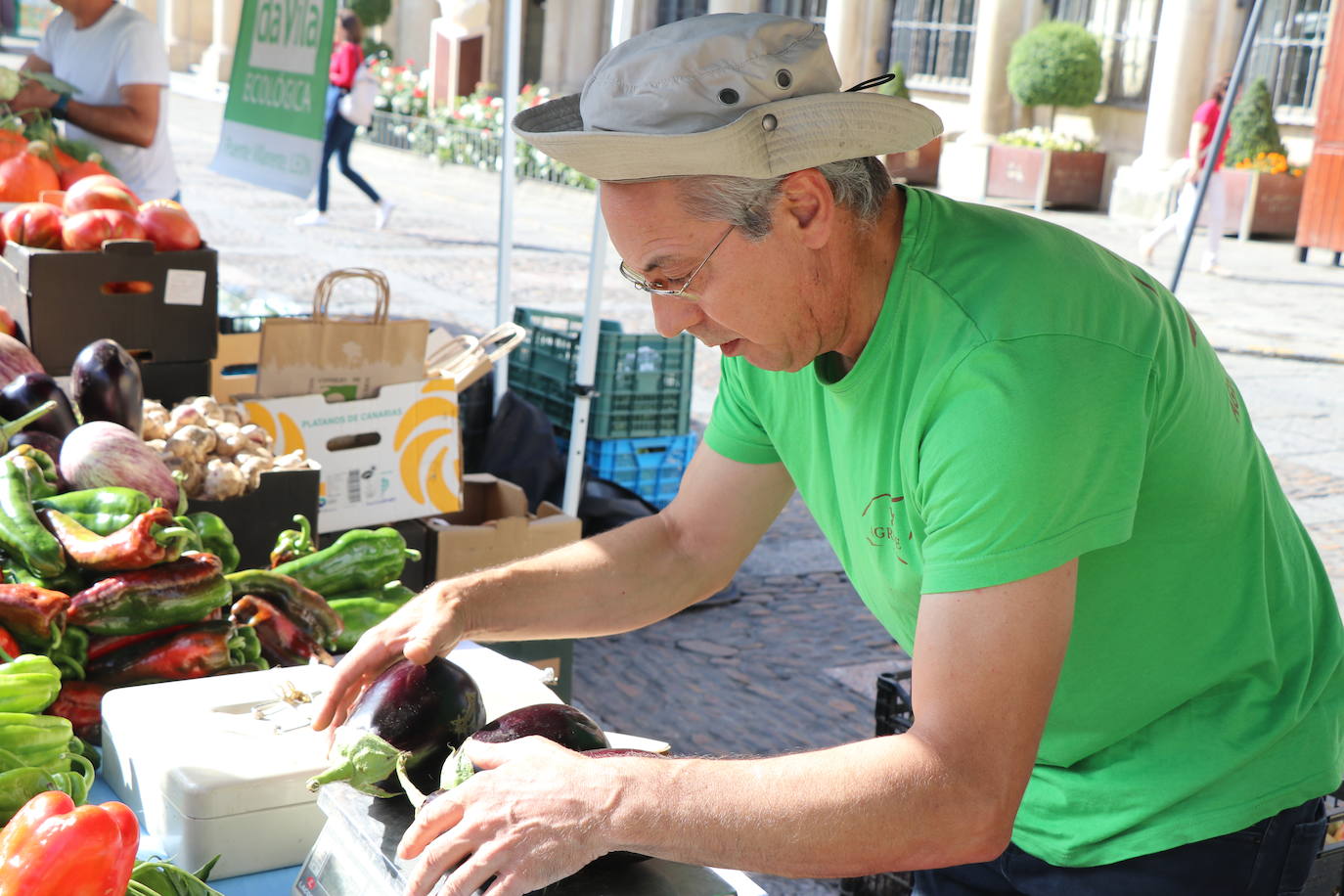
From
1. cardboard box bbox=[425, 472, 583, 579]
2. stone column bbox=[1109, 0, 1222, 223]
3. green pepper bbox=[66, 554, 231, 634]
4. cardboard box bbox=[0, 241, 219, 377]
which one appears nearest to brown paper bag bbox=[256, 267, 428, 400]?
cardboard box bbox=[0, 241, 219, 377]

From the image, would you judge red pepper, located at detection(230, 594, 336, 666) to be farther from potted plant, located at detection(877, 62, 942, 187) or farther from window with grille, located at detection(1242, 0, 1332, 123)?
window with grille, located at detection(1242, 0, 1332, 123)

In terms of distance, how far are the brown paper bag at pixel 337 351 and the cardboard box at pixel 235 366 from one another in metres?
0.12

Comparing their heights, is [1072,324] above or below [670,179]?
below

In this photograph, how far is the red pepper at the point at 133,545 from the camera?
84.0 inches

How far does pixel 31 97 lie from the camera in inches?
199

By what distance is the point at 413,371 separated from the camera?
4348 mm

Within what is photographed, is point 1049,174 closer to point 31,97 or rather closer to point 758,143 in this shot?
point 31,97

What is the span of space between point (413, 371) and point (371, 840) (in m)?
2.99

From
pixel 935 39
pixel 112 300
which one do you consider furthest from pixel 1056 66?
pixel 112 300

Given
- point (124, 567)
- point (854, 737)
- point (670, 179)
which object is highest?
point (670, 179)

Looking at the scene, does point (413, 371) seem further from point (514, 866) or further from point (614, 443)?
point (514, 866)

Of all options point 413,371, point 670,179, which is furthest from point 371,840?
point 413,371

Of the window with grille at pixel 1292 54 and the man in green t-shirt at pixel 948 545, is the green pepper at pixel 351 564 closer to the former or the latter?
the man in green t-shirt at pixel 948 545

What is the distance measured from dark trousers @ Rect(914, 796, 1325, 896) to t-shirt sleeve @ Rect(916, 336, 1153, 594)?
22.2 inches
